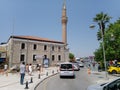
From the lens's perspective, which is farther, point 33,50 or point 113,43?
point 33,50

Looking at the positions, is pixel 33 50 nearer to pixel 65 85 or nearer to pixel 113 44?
pixel 113 44

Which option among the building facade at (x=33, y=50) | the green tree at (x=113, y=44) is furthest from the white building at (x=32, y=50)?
the green tree at (x=113, y=44)

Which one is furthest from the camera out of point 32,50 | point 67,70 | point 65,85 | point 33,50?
point 33,50

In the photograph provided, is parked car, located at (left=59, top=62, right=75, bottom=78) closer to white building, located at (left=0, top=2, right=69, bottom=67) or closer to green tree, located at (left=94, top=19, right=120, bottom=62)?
green tree, located at (left=94, top=19, right=120, bottom=62)

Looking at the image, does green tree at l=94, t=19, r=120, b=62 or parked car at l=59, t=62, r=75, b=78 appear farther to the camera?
green tree at l=94, t=19, r=120, b=62

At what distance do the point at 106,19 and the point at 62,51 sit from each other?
807 inches

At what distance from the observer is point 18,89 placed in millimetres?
14281

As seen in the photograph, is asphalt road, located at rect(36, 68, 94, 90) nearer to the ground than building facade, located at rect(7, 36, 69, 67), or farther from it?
A: nearer to the ground

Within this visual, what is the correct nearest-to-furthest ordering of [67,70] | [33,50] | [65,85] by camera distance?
[65,85], [67,70], [33,50]

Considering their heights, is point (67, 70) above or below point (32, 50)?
below

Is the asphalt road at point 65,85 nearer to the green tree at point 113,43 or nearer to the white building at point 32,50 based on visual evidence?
the green tree at point 113,43

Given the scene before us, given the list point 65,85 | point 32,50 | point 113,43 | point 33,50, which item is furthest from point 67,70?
point 33,50

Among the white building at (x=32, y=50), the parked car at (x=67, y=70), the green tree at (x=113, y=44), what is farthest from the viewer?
the white building at (x=32, y=50)

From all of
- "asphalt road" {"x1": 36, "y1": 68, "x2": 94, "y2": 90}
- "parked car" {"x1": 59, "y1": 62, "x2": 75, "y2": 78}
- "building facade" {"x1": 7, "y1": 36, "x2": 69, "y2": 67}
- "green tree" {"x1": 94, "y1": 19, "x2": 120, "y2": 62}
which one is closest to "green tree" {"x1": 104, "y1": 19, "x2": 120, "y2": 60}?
"green tree" {"x1": 94, "y1": 19, "x2": 120, "y2": 62}
